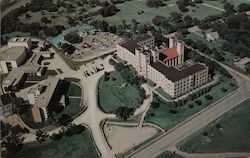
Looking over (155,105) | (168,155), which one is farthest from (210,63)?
(168,155)

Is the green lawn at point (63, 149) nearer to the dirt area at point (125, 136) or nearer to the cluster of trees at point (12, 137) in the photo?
the cluster of trees at point (12, 137)

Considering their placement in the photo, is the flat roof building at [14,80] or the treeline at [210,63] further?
the treeline at [210,63]

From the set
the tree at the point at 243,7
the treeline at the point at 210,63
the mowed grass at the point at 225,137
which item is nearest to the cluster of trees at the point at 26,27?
the treeline at the point at 210,63

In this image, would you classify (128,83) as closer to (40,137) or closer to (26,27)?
(40,137)

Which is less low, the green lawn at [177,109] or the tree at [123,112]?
the tree at [123,112]

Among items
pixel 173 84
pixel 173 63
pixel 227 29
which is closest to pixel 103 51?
pixel 173 63

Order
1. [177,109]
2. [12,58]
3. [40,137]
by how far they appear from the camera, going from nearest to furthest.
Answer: [40,137] → [177,109] → [12,58]

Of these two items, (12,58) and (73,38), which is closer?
(12,58)
